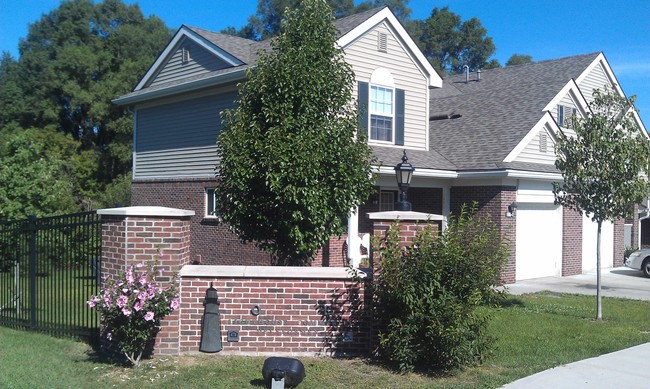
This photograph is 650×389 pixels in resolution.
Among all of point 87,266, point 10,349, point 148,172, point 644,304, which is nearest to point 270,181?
point 87,266

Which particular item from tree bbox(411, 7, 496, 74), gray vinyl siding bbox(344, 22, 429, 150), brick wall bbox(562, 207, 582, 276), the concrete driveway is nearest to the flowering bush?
the concrete driveway

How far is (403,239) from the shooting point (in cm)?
790

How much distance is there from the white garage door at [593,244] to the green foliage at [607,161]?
8463mm

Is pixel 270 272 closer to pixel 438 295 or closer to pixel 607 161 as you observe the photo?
pixel 438 295

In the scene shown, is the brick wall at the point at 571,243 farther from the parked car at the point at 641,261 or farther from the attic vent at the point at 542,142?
the attic vent at the point at 542,142

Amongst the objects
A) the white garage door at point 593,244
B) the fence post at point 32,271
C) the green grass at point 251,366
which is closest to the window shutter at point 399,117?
the white garage door at point 593,244

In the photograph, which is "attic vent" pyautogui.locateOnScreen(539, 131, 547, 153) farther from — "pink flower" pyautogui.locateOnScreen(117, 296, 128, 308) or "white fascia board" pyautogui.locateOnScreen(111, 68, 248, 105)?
"pink flower" pyautogui.locateOnScreen(117, 296, 128, 308)

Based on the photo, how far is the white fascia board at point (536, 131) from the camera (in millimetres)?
16703

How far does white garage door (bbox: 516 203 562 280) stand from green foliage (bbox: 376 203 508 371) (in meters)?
9.94

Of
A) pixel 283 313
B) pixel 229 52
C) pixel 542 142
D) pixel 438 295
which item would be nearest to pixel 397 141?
pixel 542 142

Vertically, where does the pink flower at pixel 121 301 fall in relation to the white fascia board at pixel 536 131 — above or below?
below

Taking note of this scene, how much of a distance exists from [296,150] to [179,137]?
10.6 metres

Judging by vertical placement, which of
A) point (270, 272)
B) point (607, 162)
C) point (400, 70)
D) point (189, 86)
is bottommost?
point (270, 272)

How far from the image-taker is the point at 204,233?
17.8m
